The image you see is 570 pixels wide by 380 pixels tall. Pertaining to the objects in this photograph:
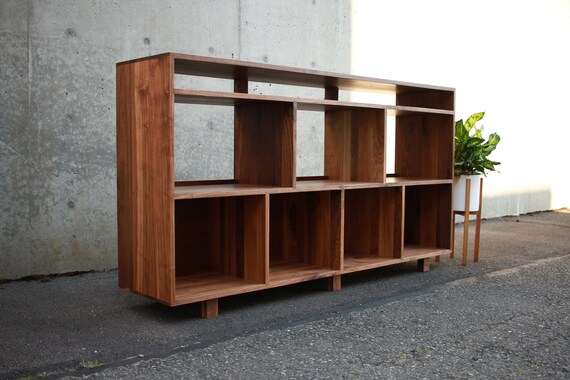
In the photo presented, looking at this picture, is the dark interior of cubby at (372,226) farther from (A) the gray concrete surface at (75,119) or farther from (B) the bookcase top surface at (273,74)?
(A) the gray concrete surface at (75,119)

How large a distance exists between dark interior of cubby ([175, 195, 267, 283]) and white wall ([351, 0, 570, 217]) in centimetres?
305

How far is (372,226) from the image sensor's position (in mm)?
4445

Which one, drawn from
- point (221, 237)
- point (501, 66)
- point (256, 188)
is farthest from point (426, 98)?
point (501, 66)

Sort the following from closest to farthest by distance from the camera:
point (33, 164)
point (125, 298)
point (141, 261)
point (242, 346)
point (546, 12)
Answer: point (242, 346)
point (141, 261)
point (125, 298)
point (33, 164)
point (546, 12)

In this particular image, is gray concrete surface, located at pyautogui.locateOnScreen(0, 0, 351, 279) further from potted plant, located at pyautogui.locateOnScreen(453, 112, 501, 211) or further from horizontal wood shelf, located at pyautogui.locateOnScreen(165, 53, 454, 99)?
potted plant, located at pyautogui.locateOnScreen(453, 112, 501, 211)

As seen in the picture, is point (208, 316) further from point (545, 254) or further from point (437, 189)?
point (545, 254)

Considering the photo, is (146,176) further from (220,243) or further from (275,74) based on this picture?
(275,74)

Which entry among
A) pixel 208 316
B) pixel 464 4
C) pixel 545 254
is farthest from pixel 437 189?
pixel 464 4

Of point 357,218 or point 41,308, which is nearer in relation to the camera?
point 41,308

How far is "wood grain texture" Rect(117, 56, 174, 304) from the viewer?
299 cm

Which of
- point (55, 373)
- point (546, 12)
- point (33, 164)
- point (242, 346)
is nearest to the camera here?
point (55, 373)

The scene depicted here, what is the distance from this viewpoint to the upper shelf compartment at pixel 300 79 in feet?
10.5

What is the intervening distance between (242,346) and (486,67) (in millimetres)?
6114

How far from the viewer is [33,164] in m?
4.15
